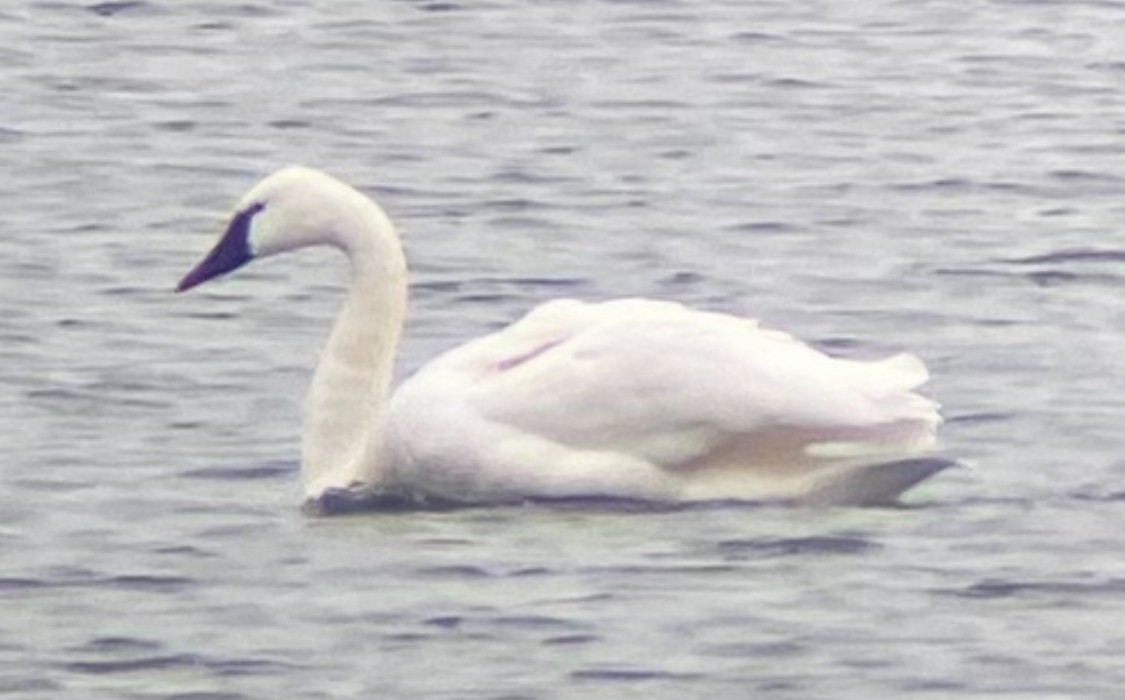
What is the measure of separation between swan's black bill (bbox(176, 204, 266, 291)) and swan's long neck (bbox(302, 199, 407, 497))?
0.28 meters

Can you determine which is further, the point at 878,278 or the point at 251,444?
the point at 878,278

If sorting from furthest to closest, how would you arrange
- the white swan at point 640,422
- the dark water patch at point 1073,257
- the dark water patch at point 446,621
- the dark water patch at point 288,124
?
the dark water patch at point 288,124 < the dark water patch at point 1073,257 < the white swan at point 640,422 < the dark water patch at point 446,621

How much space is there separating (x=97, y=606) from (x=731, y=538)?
163 centimetres

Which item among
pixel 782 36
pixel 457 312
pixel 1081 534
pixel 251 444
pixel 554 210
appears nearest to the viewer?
pixel 1081 534

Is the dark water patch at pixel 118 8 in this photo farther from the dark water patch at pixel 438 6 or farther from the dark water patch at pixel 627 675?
the dark water patch at pixel 627 675

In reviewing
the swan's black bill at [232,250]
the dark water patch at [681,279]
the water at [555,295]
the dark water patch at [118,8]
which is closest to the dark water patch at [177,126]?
the water at [555,295]

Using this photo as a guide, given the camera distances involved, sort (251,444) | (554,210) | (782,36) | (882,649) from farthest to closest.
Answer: (782,36) → (554,210) → (251,444) → (882,649)

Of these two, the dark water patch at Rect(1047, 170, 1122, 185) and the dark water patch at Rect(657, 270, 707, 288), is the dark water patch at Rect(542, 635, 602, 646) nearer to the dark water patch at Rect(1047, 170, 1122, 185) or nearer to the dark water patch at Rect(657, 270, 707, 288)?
the dark water patch at Rect(657, 270, 707, 288)

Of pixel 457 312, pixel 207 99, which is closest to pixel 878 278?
pixel 457 312

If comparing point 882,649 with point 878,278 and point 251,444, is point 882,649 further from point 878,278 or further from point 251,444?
point 878,278

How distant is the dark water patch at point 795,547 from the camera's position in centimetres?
1381

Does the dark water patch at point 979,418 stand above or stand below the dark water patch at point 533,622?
below

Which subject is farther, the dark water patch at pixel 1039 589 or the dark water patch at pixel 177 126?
the dark water patch at pixel 177 126

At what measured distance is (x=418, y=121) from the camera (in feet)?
68.5
